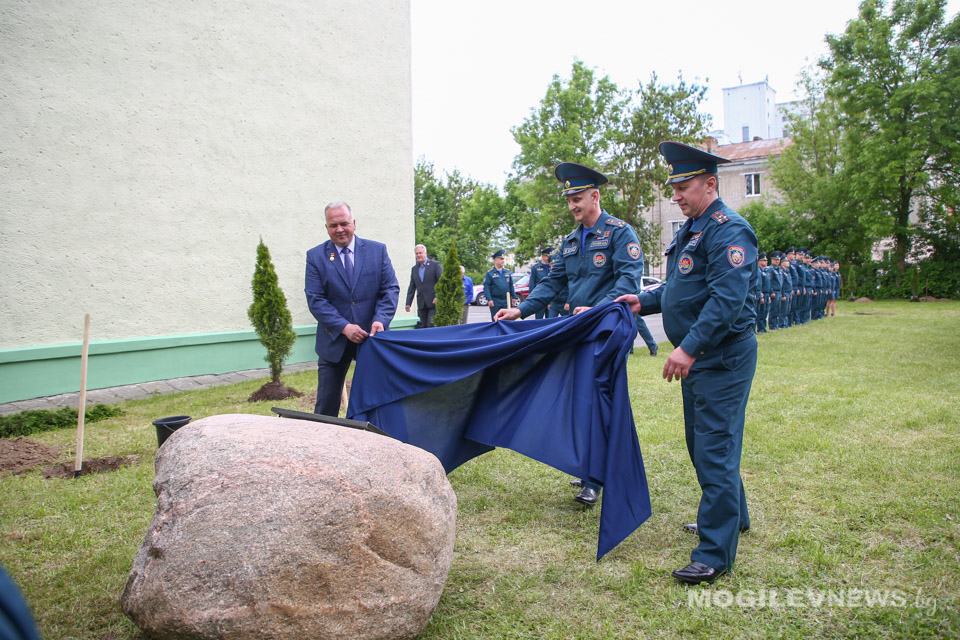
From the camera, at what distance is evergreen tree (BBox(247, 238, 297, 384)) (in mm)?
8930

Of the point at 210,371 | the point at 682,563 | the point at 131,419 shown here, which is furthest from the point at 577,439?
the point at 210,371

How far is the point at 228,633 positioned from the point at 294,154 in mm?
9432

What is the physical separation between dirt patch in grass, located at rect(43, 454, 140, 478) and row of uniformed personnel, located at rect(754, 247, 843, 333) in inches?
568

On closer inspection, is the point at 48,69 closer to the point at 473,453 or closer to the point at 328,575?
the point at 473,453

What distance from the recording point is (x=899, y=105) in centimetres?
3192

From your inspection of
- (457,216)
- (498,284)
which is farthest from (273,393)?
(457,216)

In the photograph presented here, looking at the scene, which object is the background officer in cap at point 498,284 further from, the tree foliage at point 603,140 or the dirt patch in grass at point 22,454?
the tree foliage at point 603,140

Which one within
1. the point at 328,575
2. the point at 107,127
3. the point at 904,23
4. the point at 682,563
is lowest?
the point at 682,563

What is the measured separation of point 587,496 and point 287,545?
8.69ft

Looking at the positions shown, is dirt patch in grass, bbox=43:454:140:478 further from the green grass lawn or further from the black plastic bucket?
the black plastic bucket

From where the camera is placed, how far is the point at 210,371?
984 centimetres

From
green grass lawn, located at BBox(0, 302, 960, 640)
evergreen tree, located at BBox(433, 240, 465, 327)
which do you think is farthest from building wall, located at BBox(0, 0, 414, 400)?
green grass lawn, located at BBox(0, 302, 960, 640)

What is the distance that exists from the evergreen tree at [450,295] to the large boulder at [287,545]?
29.9ft

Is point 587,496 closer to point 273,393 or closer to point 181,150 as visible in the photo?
point 273,393
